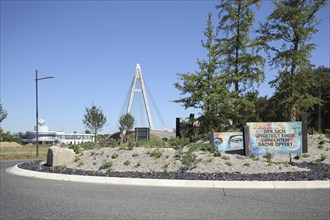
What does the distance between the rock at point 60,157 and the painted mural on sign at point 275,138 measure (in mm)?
8083

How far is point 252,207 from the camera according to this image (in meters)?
6.24

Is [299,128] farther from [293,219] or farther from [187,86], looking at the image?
[293,219]

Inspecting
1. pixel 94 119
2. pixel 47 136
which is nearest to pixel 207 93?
pixel 94 119

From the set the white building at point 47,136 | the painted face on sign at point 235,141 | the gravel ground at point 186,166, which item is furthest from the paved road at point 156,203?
A: the white building at point 47,136

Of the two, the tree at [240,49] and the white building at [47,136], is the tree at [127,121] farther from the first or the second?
the tree at [240,49]

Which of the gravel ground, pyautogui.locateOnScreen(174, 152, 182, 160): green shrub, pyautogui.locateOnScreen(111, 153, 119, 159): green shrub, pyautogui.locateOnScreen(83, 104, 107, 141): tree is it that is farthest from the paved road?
pyautogui.locateOnScreen(83, 104, 107, 141): tree

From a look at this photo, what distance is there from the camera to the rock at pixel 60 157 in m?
13.2

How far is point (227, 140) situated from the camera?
577 inches

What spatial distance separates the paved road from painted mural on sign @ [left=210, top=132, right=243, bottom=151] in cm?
647

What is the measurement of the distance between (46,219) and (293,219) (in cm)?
432

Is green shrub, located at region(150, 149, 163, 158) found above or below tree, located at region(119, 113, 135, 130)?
below

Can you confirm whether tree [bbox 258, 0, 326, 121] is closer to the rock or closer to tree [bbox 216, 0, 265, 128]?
tree [bbox 216, 0, 265, 128]

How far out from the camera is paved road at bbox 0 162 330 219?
5752mm

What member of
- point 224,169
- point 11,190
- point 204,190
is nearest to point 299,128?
point 224,169
